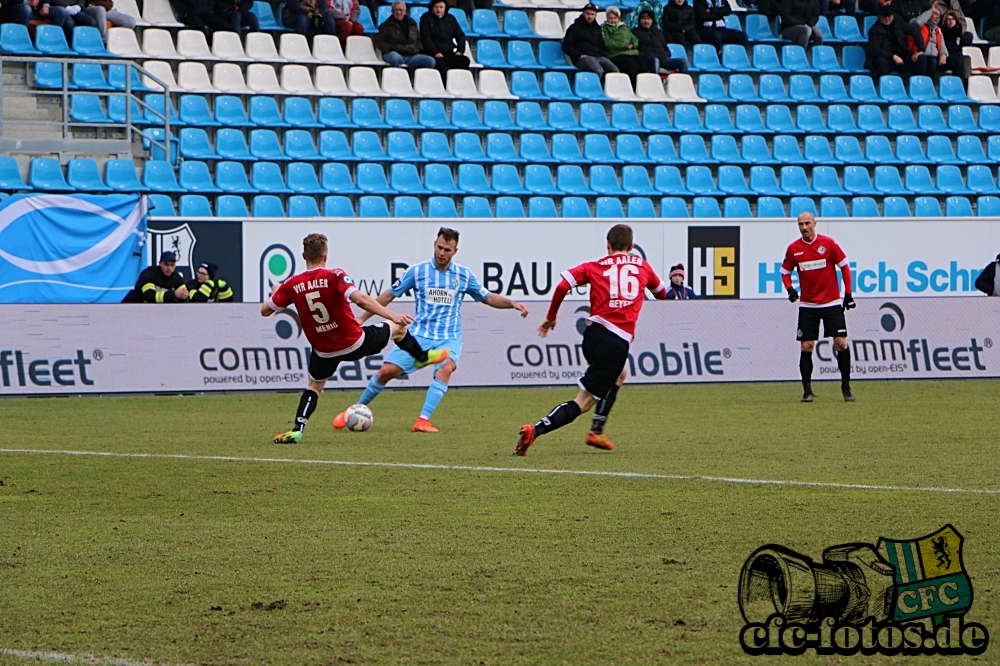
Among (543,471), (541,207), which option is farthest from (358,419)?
(541,207)

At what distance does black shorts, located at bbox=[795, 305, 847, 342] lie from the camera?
16.9m

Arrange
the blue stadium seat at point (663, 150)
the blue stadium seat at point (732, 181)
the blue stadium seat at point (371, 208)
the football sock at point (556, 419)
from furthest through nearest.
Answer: the blue stadium seat at point (663, 150), the blue stadium seat at point (732, 181), the blue stadium seat at point (371, 208), the football sock at point (556, 419)

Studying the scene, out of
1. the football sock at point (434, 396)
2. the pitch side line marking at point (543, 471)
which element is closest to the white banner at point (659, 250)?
the football sock at point (434, 396)

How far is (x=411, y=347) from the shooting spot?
1298cm

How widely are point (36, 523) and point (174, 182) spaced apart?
49.9 feet

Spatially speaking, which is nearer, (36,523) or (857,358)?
(36,523)

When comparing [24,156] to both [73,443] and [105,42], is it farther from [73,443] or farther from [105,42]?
[73,443]

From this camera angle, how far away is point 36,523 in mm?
7672

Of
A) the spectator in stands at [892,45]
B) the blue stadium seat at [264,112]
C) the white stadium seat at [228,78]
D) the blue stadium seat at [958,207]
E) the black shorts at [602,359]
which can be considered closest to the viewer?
the black shorts at [602,359]

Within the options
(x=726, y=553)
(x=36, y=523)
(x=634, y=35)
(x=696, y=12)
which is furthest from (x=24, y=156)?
(x=726, y=553)

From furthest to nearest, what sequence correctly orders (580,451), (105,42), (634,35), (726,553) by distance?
(634,35)
(105,42)
(580,451)
(726,553)

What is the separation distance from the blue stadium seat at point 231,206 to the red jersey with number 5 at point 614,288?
1183 cm

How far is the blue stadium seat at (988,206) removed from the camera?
86.7 feet

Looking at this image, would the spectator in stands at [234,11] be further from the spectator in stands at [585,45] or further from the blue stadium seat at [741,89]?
the blue stadium seat at [741,89]
